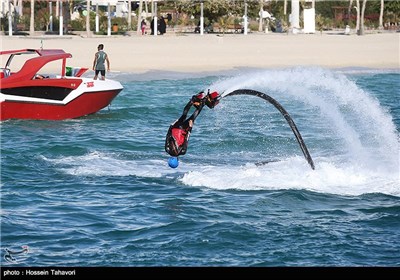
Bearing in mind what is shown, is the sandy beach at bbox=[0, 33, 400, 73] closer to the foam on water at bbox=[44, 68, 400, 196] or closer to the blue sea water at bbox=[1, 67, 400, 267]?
the blue sea water at bbox=[1, 67, 400, 267]

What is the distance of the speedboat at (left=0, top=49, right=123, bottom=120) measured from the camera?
25.6 m

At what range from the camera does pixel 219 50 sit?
160 feet

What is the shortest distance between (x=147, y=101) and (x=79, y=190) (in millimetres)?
15064

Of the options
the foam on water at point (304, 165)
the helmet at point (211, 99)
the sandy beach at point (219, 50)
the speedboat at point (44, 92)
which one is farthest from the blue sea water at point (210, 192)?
the sandy beach at point (219, 50)

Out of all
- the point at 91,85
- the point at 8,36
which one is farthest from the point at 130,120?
the point at 8,36

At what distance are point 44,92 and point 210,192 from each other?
32.3 ft

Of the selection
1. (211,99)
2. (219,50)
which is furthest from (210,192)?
(219,50)

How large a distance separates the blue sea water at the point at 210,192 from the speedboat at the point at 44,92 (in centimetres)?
34

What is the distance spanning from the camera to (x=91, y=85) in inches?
1041

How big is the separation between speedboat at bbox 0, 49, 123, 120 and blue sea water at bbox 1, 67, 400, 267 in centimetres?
34

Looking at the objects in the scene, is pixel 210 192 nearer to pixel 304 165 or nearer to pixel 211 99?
pixel 211 99

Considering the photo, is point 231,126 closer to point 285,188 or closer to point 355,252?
point 285,188

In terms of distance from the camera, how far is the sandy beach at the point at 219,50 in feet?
141

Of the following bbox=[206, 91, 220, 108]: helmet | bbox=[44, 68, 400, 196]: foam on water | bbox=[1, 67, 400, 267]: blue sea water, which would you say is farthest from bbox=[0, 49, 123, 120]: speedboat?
bbox=[206, 91, 220, 108]: helmet
